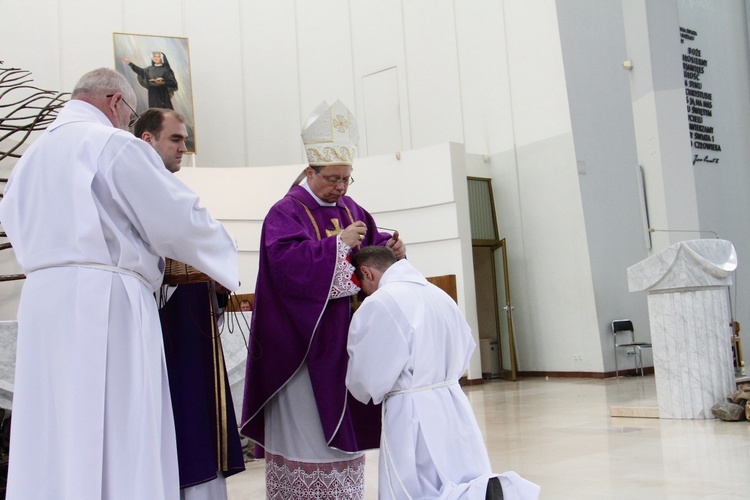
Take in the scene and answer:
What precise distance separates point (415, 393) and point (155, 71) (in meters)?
11.6

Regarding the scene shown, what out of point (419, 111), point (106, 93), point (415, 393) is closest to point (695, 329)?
point (415, 393)

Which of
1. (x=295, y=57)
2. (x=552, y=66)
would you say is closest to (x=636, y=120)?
(x=552, y=66)

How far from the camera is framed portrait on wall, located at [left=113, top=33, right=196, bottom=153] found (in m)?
13.7

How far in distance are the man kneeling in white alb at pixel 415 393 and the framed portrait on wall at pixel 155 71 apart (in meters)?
10.8

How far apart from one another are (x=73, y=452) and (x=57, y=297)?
52 centimetres

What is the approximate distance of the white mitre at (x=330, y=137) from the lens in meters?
3.94

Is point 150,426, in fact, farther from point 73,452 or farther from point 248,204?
point 248,204

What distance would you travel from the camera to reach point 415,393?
3574 mm

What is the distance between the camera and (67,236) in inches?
105

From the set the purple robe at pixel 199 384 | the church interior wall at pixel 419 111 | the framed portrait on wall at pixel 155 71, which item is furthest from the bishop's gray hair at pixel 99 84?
the framed portrait on wall at pixel 155 71

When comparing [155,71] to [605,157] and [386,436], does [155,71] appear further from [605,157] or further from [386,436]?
[386,436]

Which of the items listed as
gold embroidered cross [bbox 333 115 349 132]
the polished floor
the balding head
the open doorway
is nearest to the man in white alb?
the balding head

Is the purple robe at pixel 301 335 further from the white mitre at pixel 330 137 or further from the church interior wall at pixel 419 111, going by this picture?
the church interior wall at pixel 419 111

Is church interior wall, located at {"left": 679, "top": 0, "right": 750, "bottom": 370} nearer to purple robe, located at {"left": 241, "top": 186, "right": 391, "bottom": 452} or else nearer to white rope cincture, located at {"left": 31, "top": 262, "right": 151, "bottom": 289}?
purple robe, located at {"left": 241, "top": 186, "right": 391, "bottom": 452}
